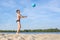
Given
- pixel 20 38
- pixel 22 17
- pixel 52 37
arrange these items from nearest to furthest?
pixel 20 38, pixel 52 37, pixel 22 17

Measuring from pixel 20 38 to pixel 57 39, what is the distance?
1956 mm

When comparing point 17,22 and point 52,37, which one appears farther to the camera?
point 17,22

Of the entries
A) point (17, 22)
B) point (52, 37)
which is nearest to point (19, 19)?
point (17, 22)

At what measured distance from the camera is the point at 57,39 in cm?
998

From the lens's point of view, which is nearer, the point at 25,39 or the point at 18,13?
the point at 25,39

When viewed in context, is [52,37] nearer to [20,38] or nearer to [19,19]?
[20,38]

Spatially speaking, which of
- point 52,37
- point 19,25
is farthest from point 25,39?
point 19,25

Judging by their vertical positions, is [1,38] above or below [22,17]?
below

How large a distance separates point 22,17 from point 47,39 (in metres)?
3.71

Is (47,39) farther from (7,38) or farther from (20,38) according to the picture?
(7,38)

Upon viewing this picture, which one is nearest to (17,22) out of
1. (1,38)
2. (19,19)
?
(19,19)

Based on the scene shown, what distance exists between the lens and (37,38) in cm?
985

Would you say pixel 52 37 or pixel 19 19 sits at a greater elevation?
pixel 19 19

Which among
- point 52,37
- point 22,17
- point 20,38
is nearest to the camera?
point 20,38
